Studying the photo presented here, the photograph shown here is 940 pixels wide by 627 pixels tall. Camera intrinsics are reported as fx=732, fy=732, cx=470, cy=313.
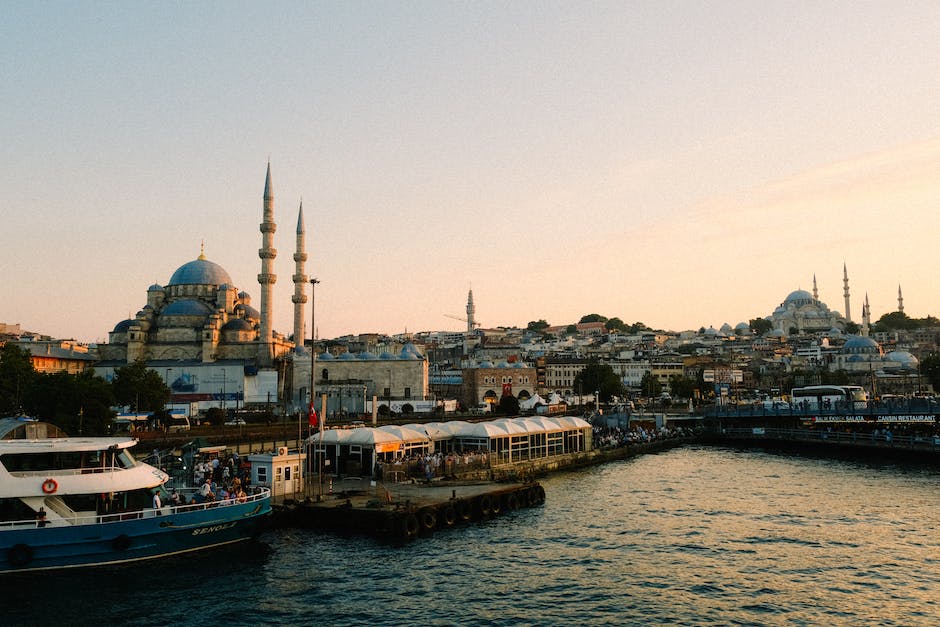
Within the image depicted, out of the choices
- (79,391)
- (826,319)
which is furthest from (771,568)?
(826,319)

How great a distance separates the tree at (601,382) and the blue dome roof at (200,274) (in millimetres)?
45308

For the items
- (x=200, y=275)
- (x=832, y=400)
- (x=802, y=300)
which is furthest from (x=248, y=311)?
(x=802, y=300)

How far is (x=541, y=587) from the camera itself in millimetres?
19266

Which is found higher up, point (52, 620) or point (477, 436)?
point (477, 436)

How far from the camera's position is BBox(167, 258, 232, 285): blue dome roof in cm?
8481

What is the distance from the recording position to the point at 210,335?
77.6 meters

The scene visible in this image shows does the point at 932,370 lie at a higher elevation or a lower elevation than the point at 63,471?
higher

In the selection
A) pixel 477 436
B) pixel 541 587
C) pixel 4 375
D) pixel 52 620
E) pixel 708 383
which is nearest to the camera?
pixel 52 620

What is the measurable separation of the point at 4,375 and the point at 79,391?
29.3 ft

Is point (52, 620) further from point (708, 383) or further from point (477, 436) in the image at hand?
point (708, 383)

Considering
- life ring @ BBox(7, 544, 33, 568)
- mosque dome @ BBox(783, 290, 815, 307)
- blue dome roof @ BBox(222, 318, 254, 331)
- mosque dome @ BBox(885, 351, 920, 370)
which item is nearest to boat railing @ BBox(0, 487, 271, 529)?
life ring @ BBox(7, 544, 33, 568)

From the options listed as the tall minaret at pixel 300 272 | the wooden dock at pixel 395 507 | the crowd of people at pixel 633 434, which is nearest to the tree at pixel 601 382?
the crowd of people at pixel 633 434

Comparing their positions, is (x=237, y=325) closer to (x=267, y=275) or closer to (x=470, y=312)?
(x=267, y=275)

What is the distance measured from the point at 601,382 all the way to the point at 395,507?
67.9 meters
